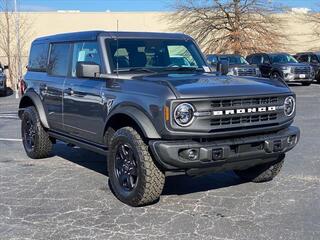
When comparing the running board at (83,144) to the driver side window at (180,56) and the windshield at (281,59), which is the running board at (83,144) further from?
the windshield at (281,59)

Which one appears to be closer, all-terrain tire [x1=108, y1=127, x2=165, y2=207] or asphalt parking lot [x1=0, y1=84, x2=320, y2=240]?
asphalt parking lot [x1=0, y1=84, x2=320, y2=240]

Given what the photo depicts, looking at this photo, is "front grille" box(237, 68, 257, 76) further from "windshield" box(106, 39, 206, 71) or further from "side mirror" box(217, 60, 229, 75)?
"windshield" box(106, 39, 206, 71)

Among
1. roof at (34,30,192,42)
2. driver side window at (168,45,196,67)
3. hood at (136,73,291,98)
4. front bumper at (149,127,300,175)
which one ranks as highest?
roof at (34,30,192,42)

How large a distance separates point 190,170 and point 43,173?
2.82m

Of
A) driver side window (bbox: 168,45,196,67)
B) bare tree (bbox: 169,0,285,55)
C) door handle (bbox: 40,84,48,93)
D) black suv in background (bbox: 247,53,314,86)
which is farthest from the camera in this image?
bare tree (bbox: 169,0,285,55)

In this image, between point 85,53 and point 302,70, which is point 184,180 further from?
point 302,70

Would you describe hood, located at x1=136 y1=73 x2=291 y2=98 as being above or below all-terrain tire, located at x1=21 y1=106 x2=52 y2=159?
above

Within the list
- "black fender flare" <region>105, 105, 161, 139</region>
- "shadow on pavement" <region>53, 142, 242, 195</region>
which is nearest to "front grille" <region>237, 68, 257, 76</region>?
"shadow on pavement" <region>53, 142, 242, 195</region>

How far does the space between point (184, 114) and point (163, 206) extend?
3.77 ft

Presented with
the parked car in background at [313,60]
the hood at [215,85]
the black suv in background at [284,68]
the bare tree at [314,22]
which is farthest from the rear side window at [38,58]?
the bare tree at [314,22]

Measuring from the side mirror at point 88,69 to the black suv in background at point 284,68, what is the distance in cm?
1890

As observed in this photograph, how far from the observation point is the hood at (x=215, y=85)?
492 centimetres

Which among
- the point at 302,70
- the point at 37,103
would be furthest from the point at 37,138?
the point at 302,70

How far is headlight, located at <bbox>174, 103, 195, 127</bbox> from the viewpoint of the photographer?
190 inches
